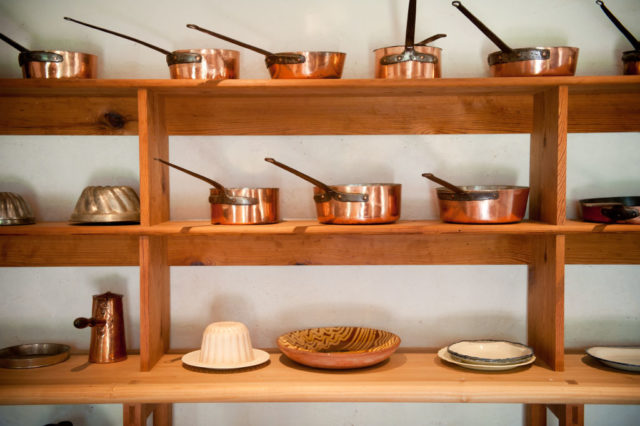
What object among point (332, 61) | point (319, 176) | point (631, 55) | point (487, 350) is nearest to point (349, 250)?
point (319, 176)

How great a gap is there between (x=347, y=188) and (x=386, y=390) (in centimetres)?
71

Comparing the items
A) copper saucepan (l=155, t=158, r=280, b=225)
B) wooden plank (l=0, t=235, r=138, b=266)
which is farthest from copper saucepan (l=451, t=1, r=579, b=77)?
wooden plank (l=0, t=235, r=138, b=266)

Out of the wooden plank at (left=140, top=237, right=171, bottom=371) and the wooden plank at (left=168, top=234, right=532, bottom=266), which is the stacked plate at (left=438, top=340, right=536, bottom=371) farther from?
the wooden plank at (left=140, top=237, right=171, bottom=371)

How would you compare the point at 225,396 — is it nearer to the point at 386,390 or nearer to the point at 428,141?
the point at 386,390

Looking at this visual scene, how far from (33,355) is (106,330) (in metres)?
0.36

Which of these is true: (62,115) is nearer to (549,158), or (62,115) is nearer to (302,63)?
(302,63)

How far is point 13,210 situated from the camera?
2277 mm

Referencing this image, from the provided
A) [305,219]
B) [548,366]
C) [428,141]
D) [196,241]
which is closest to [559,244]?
[548,366]

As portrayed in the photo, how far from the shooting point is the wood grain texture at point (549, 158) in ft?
7.05

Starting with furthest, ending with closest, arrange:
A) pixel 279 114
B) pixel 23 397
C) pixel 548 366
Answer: pixel 279 114
pixel 548 366
pixel 23 397

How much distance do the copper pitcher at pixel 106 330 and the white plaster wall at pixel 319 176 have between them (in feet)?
0.54

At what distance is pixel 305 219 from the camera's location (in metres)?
2.53

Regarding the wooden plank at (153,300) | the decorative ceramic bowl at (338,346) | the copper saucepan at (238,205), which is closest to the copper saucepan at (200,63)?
the copper saucepan at (238,205)

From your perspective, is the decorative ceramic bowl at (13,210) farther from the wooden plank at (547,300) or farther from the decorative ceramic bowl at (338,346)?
the wooden plank at (547,300)
